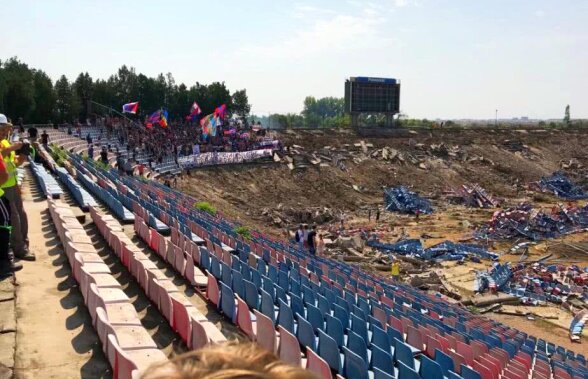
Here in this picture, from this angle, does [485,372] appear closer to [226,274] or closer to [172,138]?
[226,274]

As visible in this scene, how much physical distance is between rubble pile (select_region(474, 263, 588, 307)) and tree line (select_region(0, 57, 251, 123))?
40.6m

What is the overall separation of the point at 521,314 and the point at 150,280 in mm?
15663

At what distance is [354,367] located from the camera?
6879 millimetres

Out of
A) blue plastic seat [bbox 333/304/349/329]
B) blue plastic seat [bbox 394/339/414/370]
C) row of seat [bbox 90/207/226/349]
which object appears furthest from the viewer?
blue plastic seat [bbox 333/304/349/329]

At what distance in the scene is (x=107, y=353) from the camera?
20.6ft

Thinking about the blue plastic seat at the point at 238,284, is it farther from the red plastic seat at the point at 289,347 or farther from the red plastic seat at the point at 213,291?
the red plastic seat at the point at 289,347

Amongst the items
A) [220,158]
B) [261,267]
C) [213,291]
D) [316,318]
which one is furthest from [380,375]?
[220,158]

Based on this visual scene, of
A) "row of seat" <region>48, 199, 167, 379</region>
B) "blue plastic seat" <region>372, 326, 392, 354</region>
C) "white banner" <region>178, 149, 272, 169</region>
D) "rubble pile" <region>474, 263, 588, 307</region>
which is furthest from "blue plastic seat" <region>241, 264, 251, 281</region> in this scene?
"white banner" <region>178, 149, 272, 169</region>

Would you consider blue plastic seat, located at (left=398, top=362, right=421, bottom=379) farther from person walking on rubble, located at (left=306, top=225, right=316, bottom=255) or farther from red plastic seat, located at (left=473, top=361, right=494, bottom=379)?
person walking on rubble, located at (left=306, top=225, right=316, bottom=255)

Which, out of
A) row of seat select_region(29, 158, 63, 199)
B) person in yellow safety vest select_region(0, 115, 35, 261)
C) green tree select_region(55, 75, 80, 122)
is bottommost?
row of seat select_region(29, 158, 63, 199)

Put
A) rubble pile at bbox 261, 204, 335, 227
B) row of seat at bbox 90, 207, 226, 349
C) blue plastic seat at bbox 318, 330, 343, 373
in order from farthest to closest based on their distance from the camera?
rubble pile at bbox 261, 204, 335, 227 < blue plastic seat at bbox 318, 330, 343, 373 < row of seat at bbox 90, 207, 226, 349

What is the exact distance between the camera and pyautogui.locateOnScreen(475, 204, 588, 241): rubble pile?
33.3 meters

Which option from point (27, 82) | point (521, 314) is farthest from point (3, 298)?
point (27, 82)

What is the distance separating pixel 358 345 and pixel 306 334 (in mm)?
741
